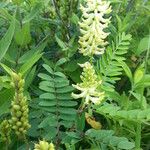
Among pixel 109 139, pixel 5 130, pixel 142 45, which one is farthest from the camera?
pixel 142 45

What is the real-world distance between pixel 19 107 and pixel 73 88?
0.31 m

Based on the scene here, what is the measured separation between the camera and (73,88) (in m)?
1.26

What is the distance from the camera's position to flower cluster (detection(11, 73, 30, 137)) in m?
0.96

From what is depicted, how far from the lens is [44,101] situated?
1.22m

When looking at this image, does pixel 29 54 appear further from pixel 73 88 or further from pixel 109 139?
pixel 109 139

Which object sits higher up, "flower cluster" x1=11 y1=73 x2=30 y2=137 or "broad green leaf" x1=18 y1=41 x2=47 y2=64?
"broad green leaf" x1=18 y1=41 x2=47 y2=64

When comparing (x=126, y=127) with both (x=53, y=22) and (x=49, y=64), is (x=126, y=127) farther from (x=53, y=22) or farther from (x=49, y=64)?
(x=53, y=22)

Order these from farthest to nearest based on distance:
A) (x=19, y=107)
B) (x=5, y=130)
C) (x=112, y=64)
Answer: (x=112, y=64) → (x=5, y=130) → (x=19, y=107)

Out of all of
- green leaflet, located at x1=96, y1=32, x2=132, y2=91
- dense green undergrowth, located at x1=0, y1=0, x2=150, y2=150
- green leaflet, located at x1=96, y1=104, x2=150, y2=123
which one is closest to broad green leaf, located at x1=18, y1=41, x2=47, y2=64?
dense green undergrowth, located at x1=0, y1=0, x2=150, y2=150

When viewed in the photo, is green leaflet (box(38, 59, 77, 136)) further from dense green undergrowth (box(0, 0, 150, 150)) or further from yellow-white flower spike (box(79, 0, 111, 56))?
yellow-white flower spike (box(79, 0, 111, 56))

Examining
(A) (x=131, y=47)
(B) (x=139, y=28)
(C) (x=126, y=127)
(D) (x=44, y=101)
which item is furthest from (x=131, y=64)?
(D) (x=44, y=101)

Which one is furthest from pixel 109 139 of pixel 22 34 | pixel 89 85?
pixel 22 34

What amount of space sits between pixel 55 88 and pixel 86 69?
9.1 inches

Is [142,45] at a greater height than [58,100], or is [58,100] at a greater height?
[142,45]
